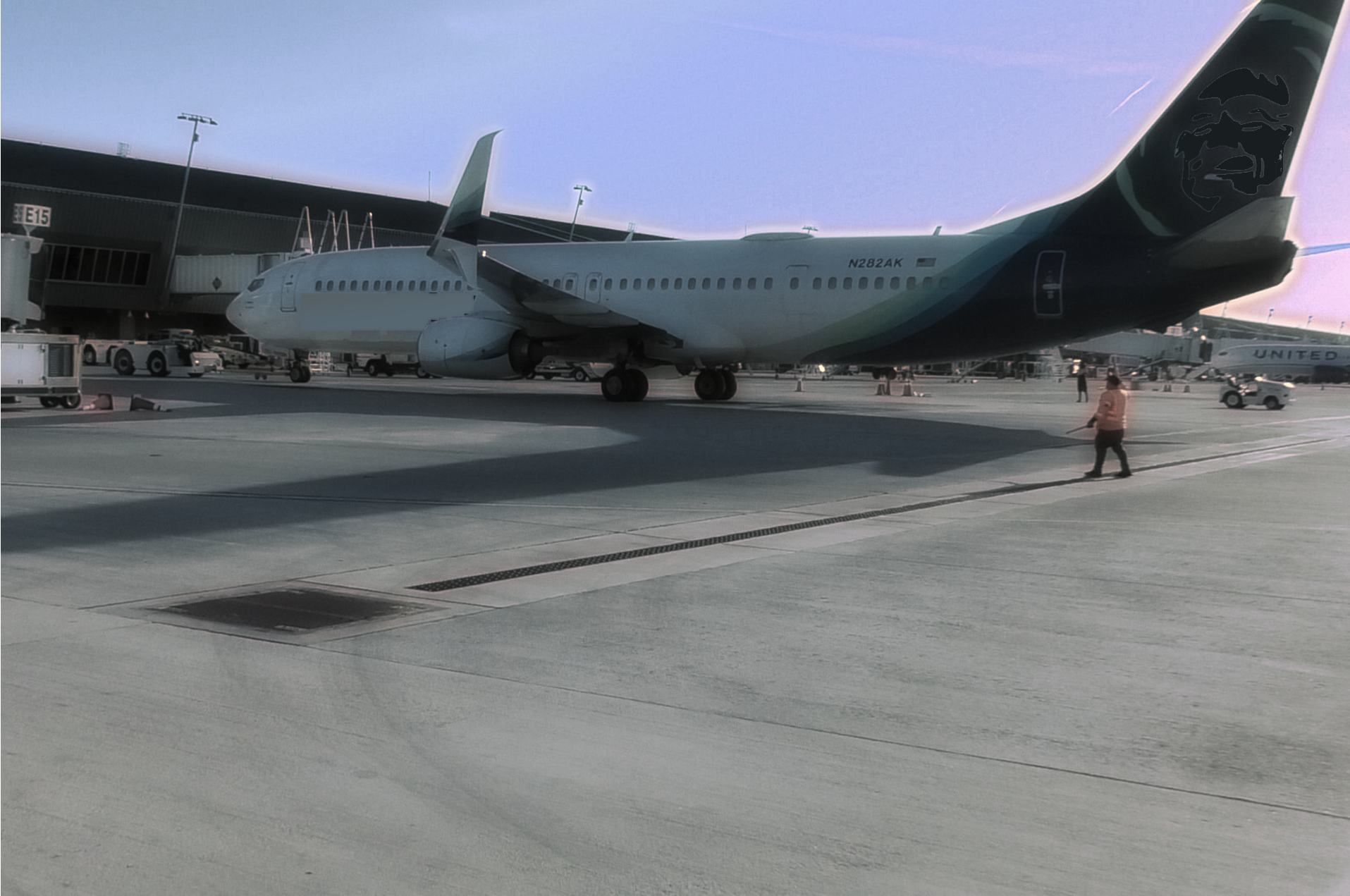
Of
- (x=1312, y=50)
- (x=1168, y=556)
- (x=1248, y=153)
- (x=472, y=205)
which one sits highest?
(x=1312, y=50)

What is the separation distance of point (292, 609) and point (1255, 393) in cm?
3975

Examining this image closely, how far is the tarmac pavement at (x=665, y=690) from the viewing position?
3773mm

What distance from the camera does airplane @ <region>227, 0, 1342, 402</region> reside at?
21.8 m

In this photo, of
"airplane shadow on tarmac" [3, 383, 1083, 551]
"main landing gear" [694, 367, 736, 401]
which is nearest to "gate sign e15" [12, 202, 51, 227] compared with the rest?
"airplane shadow on tarmac" [3, 383, 1083, 551]

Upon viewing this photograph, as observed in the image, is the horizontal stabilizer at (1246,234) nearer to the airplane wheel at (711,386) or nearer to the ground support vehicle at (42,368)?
the airplane wheel at (711,386)

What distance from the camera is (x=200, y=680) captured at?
5578mm

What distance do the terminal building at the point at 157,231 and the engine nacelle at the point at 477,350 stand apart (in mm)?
42862

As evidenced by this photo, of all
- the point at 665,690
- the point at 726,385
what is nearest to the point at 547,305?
the point at 726,385

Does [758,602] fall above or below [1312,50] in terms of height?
below

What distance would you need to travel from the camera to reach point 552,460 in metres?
16.5

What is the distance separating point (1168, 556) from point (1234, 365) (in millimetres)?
97260

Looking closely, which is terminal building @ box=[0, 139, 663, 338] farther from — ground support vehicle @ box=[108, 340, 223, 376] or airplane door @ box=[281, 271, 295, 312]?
airplane door @ box=[281, 271, 295, 312]

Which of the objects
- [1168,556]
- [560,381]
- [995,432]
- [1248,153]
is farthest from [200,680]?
[560,381]

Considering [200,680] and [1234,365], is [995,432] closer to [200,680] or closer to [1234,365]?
[200,680]
